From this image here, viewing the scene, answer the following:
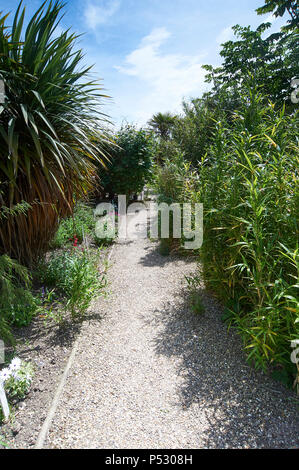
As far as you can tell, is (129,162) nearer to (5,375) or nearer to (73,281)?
(73,281)

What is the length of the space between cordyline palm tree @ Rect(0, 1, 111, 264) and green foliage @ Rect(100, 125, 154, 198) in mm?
4035

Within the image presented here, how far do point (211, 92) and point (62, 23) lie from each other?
21.7 feet

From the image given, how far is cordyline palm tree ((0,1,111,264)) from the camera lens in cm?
235

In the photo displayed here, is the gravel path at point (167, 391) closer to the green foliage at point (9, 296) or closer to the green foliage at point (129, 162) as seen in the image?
the green foliage at point (9, 296)

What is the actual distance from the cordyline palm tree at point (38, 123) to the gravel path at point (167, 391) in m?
1.22

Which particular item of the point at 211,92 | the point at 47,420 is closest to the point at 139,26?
the point at 47,420

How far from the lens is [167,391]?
69.2 inches

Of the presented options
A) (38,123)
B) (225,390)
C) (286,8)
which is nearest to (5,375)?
(225,390)

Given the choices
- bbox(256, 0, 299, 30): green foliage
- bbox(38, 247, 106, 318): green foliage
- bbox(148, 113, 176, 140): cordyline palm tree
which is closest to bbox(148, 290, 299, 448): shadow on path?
bbox(38, 247, 106, 318): green foliage

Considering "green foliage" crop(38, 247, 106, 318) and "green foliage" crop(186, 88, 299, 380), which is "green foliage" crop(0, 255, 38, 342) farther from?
"green foliage" crop(186, 88, 299, 380)

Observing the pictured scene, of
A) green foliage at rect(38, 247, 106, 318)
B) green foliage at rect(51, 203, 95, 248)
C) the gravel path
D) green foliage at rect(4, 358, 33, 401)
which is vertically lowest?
the gravel path

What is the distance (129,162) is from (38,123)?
468 cm

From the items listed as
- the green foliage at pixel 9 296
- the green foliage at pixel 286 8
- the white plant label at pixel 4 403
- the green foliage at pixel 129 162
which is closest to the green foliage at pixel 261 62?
the green foliage at pixel 286 8
